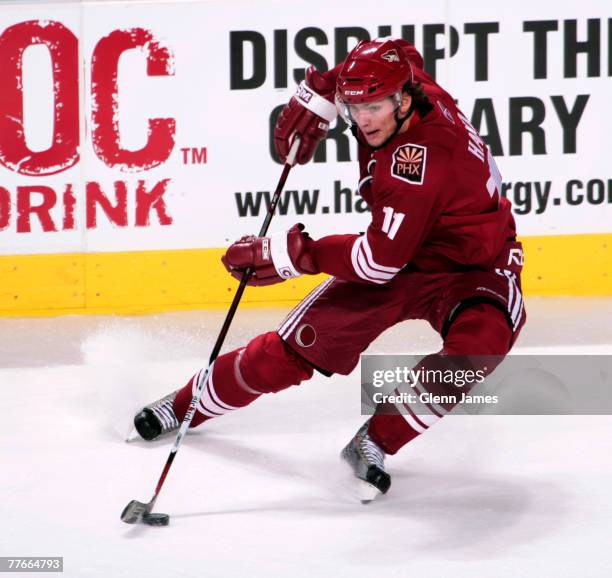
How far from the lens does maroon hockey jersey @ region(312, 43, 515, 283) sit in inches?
113

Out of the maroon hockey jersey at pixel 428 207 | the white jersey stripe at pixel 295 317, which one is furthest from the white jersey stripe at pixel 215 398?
the maroon hockey jersey at pixel 428 207

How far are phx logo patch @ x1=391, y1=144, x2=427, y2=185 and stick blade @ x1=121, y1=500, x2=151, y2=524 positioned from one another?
93 centimetres

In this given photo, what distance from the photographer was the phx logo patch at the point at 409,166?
287 cm

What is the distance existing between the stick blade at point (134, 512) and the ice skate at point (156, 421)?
0.56 m

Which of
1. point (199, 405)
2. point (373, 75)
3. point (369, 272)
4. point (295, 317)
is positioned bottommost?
point (199, 405)

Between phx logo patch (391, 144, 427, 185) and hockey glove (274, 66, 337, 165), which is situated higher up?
hockey glove (274, 66, 337, 165)

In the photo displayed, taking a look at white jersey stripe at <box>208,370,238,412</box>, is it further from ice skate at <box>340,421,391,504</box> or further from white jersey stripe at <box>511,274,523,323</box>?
white jersey stripe at <box>511,274,523,323</box>

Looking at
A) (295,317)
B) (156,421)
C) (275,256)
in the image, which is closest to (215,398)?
(156,421)

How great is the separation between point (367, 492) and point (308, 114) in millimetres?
1127

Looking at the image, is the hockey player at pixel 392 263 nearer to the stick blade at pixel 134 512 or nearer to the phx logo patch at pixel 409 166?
the phx logo patch at pixel 409 166

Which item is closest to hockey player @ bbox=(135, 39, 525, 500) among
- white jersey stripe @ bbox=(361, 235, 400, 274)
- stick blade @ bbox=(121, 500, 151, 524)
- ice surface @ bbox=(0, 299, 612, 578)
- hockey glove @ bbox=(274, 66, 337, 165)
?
white jersey stripe @ bbox=(361, 235, 400, 274)

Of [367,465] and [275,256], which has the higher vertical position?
[275,256]

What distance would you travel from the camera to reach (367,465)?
2.96 meters

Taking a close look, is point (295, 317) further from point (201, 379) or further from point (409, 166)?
point (409, 166)
